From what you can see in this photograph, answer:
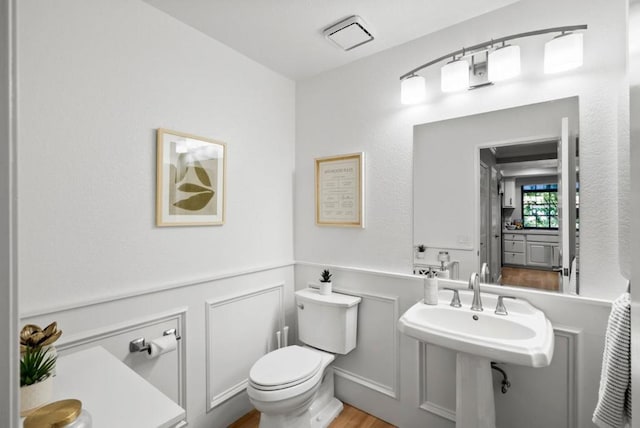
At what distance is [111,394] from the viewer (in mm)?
940

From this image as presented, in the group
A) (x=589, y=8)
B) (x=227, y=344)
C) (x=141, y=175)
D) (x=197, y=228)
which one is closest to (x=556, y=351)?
(x=589, y=8)

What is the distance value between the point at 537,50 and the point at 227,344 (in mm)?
2377

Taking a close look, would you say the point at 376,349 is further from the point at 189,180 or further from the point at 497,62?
the point at 497,62

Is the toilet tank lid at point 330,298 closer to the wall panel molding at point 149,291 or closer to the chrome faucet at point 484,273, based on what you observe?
the wall panel molding at point 149,291

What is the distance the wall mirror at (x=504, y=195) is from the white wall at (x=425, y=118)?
53 millimetres

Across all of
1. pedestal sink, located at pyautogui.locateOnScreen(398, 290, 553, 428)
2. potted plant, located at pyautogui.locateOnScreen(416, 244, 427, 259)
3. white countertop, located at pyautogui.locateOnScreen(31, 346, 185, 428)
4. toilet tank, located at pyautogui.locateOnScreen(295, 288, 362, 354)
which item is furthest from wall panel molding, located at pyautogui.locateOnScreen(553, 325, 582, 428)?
white countertop, located at pyautogui.locateOnScreen(31, 346, 185, 428)

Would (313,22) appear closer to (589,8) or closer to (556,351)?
(589,8)

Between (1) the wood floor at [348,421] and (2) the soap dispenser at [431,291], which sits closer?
(2) the soap dispenser at [431,291]

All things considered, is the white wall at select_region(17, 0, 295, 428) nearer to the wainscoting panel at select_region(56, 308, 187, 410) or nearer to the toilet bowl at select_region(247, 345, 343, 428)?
the wainscoting panel at select_region(56, 308, 187, 410)

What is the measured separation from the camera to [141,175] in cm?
156

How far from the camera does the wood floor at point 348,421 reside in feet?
6.35

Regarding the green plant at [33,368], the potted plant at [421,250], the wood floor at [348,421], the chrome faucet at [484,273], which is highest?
the potted plant at [421,250]

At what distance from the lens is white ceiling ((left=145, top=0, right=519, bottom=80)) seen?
157 centimetres

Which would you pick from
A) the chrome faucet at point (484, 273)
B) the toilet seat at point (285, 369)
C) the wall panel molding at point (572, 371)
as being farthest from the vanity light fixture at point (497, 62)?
the toilet seat at point (285, 369)
